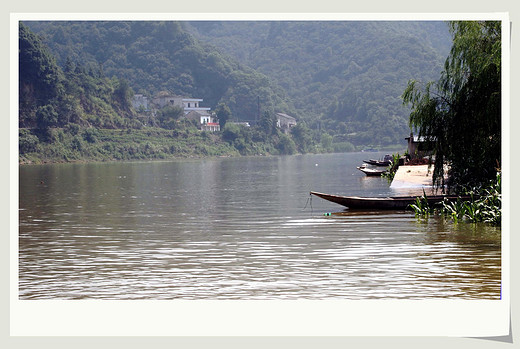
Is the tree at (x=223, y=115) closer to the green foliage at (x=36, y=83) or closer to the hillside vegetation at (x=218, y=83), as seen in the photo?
the hillside vegetation at (x=218, y=83)

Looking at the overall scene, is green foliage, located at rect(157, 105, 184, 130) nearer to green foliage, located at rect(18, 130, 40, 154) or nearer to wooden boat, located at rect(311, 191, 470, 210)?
green foliage, located at rect(18, 130, 40, 154)

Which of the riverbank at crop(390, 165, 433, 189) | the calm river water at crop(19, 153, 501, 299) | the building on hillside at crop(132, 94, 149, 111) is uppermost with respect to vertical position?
the building on hillside at crop(132, 94, 149, 111)

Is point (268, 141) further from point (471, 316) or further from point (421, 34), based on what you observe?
point (471, 316)

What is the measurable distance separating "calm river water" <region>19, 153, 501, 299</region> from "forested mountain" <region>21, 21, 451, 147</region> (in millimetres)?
110352

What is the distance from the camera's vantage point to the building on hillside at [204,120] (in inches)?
4685

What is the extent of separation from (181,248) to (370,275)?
5.10m

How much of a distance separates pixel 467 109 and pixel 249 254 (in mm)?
→ 5640

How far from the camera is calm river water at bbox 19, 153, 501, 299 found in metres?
10.3

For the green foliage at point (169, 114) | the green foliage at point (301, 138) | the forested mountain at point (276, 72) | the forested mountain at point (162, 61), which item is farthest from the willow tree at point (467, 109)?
the forested mountain at point (162, 61)

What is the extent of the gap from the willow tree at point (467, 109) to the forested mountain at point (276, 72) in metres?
115

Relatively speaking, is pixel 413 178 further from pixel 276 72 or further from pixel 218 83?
pixel 276 72

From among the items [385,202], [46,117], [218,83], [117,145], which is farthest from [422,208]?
[218,83]

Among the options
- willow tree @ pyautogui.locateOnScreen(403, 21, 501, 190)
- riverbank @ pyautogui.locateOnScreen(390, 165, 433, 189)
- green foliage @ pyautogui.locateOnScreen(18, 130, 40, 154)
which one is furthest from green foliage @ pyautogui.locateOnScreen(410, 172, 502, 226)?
green foliage @ pyautogui.locateOnScreen(18, 130, 40, 154)

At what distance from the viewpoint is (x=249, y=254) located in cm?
1398
